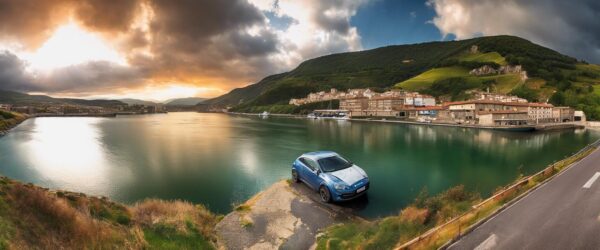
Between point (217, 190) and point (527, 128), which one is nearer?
point (217, 190)

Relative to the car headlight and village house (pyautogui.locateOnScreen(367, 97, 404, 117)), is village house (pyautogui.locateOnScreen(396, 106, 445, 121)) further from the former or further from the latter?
the car headlight

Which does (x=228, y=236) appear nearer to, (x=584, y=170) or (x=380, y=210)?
(x=380, y=210)

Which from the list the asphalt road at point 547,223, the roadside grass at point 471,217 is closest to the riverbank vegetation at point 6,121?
the roadside grass at point 471,217

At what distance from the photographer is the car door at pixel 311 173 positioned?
43.1ft

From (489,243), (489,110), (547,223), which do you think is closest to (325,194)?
(489,243)

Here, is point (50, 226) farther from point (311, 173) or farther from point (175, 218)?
point (311, 173)

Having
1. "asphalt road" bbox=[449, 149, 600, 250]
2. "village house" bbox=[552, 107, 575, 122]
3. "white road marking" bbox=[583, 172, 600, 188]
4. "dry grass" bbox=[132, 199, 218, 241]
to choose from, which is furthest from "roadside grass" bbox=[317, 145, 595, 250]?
"village house" bbox=[552, 107, 575, 122]

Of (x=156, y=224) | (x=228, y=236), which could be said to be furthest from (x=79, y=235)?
(x=228, y=236)

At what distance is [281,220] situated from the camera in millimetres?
10453

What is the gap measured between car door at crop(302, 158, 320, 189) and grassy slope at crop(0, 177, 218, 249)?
5.65m

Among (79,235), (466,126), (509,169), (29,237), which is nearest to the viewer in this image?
(29,237)

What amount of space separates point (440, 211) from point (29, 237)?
12.1 metres

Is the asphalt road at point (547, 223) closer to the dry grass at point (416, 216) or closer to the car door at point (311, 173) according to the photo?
the dry grass at point (416, 216)

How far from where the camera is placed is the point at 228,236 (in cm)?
932
